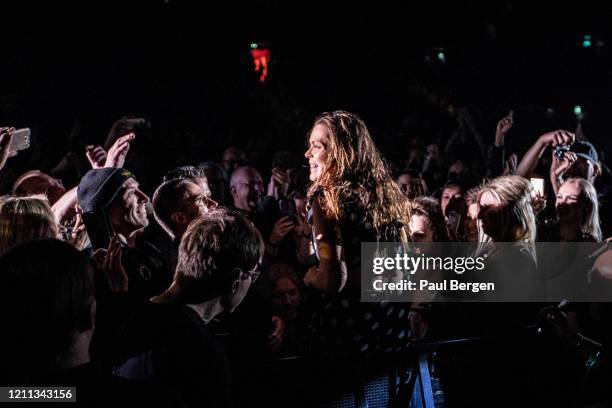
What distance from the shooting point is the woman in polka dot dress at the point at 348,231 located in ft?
8.84

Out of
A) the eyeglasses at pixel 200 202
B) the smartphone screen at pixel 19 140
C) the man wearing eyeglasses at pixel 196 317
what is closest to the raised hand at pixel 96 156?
the smartphone screen at pixel 19 140

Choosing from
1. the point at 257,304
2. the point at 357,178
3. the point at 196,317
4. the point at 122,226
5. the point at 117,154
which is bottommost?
the point at 196,317

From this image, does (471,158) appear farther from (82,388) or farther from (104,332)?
(82,388)

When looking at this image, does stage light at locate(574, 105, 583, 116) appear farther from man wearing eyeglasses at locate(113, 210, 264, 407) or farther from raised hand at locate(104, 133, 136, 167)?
man wearing eyeglasses at locate(113, 210, 264, 407)

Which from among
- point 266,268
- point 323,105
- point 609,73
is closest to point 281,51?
point 323,105

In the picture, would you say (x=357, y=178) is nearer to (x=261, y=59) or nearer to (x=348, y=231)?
(x=348, y=231)

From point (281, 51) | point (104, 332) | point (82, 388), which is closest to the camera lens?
point (82, 388)

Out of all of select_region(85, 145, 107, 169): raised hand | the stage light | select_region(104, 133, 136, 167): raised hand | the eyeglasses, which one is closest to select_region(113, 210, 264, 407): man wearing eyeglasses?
the eyeglasses

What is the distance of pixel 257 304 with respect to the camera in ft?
9.78

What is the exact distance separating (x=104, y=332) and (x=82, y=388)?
1000 mm

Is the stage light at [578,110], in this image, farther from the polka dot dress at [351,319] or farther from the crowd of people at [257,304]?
the polka dot dress at [351,319]

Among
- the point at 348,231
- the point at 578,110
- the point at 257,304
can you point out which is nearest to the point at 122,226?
the point at 257,304

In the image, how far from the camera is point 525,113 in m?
15.2

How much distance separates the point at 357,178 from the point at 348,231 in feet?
0.91
